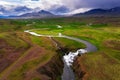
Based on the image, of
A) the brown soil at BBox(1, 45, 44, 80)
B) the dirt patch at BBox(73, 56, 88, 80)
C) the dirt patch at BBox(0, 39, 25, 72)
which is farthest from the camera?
the dirt patch at BBox(0, 39, 25, 72)

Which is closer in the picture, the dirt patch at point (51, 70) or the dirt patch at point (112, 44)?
the dirt patch at point (51, 70)

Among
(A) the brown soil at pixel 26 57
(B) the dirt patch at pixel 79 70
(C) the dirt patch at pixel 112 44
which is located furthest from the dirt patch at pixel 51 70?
(C) the dirt patch at pixel 112 44

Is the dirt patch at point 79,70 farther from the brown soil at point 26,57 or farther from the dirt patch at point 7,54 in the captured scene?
the dirt patch at point 7,54

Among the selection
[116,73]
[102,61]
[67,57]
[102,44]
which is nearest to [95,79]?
[116,73]

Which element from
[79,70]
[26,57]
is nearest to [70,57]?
[26,57]

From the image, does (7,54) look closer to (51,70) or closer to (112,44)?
(51,70)

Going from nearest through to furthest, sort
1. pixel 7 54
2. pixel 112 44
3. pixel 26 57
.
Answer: pixel 26 57 < pixel 7 54 < pixel 112 44

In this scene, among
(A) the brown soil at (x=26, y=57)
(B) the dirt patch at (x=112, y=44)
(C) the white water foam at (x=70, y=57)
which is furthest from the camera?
(B) the dirt patch at (x=112, y=44)

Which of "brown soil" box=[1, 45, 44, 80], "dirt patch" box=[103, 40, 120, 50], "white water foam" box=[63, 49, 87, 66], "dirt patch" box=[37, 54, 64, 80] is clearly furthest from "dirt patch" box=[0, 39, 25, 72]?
"dirt patch" box=[103, 40, 120, 50]

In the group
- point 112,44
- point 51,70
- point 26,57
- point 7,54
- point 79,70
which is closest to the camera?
point 51,70

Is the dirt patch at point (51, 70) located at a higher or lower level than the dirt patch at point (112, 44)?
higher

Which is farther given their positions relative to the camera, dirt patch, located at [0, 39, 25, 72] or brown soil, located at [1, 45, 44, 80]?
dirt patch, located at [0, 39, 25, 72]

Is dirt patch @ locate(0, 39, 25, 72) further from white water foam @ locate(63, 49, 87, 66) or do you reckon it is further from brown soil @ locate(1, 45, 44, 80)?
white water foam @ locate(63, 49, 87, 66)
